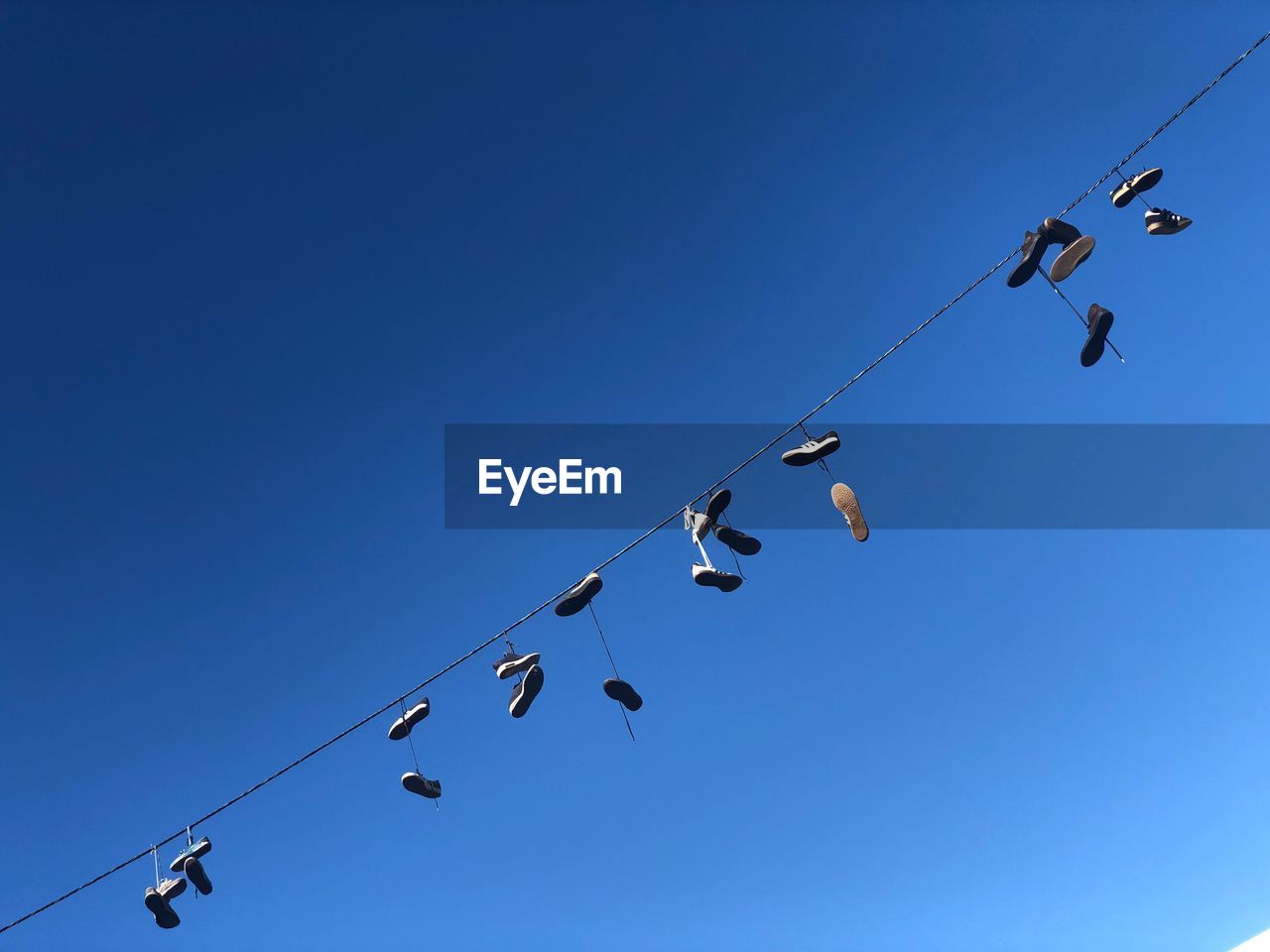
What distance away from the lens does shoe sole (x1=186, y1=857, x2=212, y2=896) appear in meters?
6.82

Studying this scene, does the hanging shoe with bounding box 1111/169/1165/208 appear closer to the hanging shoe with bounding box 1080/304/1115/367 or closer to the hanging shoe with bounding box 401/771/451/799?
the hanging shoe with bounding box 1080/304/1115/367

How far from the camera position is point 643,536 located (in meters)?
5.79

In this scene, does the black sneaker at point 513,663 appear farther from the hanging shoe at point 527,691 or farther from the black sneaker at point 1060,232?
the black sneaker at point 1060,232

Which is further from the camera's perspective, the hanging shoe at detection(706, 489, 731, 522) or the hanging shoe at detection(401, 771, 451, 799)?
the hanging shoe at detection(401, 771, 451, 799)

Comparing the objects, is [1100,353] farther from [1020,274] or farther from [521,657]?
[521,657]

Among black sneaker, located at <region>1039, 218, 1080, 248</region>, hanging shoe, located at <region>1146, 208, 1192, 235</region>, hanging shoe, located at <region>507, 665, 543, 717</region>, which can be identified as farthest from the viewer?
hanging shoe, located at <region>507, 665, 543, 717</region>

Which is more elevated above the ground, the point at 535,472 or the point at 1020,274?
the point at 535,472

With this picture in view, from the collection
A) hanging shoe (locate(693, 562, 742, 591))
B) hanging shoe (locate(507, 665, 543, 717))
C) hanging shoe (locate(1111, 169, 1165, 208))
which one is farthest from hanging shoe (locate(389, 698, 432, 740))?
hanging shoe (locate(1111, 169, 1165, 208))

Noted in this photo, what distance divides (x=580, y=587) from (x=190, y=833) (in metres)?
2.92

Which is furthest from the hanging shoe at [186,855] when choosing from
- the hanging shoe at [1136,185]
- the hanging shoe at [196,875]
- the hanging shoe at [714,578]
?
the hanging shoe at [1136,185]

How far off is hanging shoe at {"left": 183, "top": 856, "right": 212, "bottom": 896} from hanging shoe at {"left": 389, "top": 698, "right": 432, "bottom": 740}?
1346 millimetres

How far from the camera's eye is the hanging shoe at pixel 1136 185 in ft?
20.0

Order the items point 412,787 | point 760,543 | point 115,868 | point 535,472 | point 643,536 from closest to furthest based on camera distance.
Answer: point 643,536 → point 115,868 → point 760,543 → point 412,787 → point 535,472

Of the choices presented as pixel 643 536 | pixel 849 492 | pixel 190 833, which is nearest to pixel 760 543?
pixel 849 492
